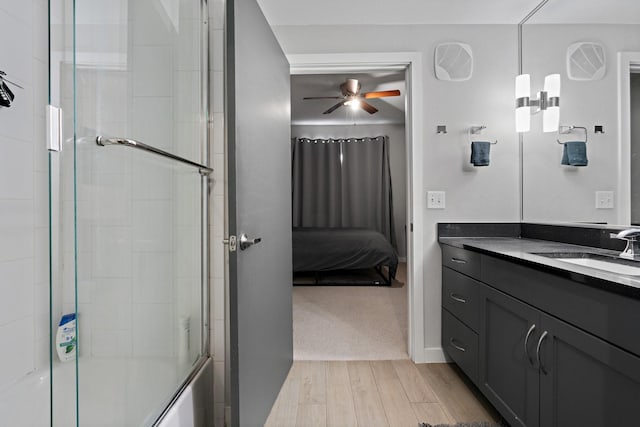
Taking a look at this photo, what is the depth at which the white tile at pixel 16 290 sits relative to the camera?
126cm

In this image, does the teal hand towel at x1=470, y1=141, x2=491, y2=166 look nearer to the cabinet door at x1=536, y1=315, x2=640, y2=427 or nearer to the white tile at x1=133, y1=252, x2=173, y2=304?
the cabinet door at x1=536, y1=315, x2=640, y2=427

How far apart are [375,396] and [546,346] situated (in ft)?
3.35

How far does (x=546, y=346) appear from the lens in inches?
50.6

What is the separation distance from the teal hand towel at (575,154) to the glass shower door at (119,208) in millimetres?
2029

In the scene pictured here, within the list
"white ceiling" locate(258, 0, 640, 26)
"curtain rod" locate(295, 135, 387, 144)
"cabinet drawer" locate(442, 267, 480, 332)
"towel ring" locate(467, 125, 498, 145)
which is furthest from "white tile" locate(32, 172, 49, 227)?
"curtain rod" locate(295, 135, 387, 144)

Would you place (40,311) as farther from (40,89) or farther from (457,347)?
(457,347)

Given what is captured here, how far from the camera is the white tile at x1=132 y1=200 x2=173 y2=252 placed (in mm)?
1193

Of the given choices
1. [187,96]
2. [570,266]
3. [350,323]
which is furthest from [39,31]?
[350,323]

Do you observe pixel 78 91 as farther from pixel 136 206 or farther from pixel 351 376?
pixel 351 376

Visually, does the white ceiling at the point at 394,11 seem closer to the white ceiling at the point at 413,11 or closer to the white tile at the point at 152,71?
the white ceiling at the point at 413,11

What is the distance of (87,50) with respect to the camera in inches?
40.5

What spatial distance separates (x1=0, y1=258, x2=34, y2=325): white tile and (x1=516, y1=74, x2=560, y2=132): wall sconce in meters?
2.66

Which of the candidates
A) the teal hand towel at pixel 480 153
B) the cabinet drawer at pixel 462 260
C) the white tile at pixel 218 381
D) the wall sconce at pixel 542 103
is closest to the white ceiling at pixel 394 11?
the wall sconce at pixel 542 103

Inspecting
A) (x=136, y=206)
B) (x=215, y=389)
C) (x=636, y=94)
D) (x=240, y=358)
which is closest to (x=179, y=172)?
(x=136, y=206)
